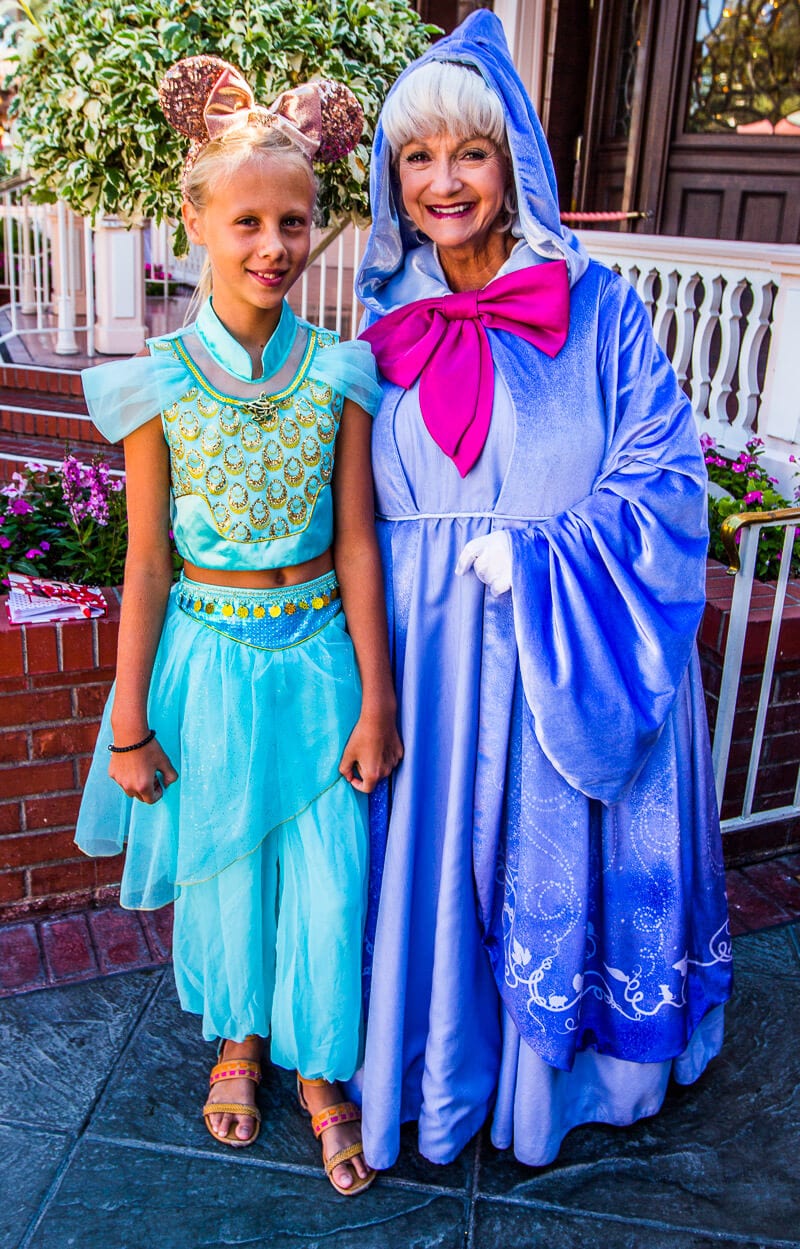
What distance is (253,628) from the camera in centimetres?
189

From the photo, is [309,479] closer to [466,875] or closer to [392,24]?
[466,875]

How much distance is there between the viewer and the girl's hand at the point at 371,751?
6.25 feet

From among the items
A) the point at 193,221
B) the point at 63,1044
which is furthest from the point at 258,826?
the point at 193,221

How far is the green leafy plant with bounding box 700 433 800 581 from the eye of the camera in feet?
10.8

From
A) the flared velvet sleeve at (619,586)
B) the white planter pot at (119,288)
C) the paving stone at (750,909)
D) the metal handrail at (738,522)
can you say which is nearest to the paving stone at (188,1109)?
the flared velvet sleeve at (619,586)

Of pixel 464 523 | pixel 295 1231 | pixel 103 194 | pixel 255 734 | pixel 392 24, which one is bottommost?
pixel 295 1231

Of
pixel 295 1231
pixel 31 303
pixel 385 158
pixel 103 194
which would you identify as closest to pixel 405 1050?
pixel 295 1231

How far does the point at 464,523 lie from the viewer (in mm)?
1915

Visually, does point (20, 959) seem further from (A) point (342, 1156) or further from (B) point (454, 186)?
(B) point (454, 186)

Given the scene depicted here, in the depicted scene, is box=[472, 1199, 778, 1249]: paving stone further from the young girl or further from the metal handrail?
the metal handrail

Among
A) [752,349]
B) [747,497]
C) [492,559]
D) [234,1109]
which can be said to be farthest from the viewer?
[752,349]

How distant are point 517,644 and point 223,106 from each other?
0.98m

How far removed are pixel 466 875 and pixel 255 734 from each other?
1.45 feet

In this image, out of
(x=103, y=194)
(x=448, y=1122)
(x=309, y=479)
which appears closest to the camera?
(x=309, y=479)
